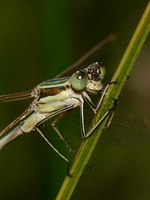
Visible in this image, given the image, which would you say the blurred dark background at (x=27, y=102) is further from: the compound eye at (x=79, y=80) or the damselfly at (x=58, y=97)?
the compound eye at (x=79, y=80)

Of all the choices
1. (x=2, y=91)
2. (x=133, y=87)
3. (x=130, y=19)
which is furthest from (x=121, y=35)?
(x=2, y=91)

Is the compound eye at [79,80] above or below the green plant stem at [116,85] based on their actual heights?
above

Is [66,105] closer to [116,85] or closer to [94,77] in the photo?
[94,77]

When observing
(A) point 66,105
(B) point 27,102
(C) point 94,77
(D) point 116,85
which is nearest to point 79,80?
(C) point 94,77

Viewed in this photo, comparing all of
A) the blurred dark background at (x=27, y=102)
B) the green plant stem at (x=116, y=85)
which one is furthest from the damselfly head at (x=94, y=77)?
the blurred dark background at (x=27, y=102)

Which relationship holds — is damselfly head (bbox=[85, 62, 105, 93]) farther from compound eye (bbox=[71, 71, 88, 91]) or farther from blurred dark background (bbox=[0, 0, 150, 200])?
blurred dark background (bbox=[0, 0, 150, 200])

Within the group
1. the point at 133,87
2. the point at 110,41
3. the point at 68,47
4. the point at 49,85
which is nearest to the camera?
the point at 49,85

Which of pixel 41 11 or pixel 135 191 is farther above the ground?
pixel 41 11

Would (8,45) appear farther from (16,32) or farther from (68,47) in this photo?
(68,47)
